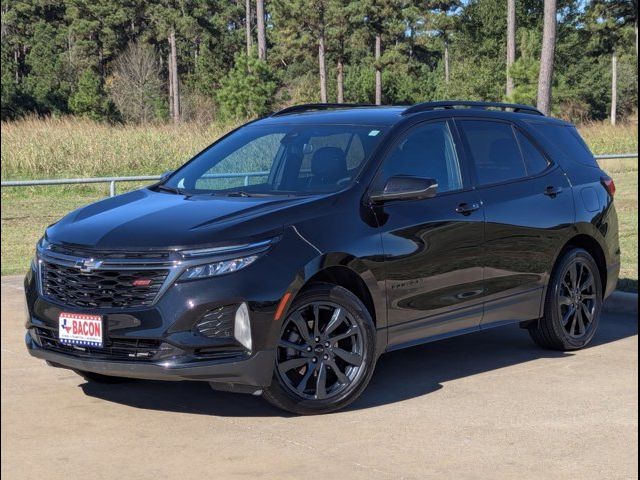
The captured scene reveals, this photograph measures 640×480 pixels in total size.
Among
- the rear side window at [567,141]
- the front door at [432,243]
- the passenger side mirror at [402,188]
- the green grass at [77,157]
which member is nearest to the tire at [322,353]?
the front door at [432,243]

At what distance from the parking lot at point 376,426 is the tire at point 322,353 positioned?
118 mm

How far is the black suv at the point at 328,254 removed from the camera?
6066 millimetres

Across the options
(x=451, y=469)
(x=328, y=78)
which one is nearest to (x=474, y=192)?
(x=451, y=469)

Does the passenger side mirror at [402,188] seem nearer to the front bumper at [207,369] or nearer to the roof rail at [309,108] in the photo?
the front bumper at [207,369]

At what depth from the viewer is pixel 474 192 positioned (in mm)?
7512

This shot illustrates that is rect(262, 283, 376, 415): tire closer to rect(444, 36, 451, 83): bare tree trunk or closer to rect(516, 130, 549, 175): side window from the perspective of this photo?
rect(516, 130, 549, 175): side window

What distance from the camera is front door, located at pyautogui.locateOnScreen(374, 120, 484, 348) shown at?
22.5ft

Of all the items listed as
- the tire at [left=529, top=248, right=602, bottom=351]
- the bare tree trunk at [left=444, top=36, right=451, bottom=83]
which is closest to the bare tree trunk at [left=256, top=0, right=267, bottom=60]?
the bare tree trunk at [left=444, top=36, right=451, bottom=83]

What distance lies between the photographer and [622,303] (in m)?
10.1

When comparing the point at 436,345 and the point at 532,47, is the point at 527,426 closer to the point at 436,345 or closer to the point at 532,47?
the point at 436,345

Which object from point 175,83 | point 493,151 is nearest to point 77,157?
point 175,83

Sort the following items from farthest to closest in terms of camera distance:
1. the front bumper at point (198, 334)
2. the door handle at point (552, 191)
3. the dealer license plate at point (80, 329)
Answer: the door handle at point (552, 191)
the dealer license plate at point (80, 329)
the front bumper at point (198, 334)

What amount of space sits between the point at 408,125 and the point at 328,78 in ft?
39.2

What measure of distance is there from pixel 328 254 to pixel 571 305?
268 cm
